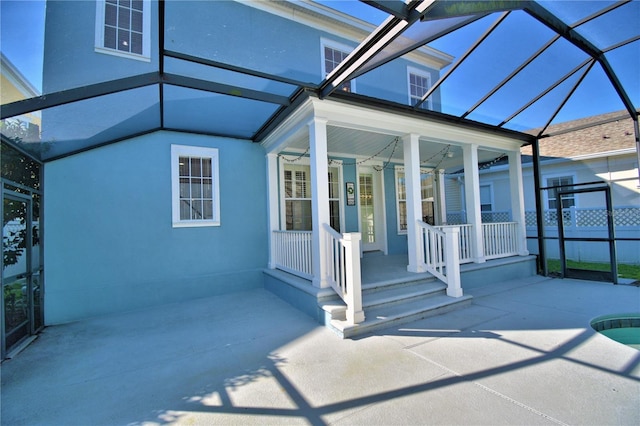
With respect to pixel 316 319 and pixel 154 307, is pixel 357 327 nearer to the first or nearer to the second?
pixel 316 319

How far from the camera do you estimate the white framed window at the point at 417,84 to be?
881 centimetres

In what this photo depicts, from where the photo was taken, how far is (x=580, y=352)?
3.00m

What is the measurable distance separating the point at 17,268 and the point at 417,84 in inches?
399

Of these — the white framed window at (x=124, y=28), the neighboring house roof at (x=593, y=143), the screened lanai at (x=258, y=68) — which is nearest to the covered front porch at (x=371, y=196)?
the screened lanai at (x=258, y=68)

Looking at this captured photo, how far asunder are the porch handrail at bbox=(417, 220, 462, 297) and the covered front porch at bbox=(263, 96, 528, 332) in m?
0.02

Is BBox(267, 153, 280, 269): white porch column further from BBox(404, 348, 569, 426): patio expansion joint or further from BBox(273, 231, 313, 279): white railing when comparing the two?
BBox(404, 348, 569, 426): patio expansion joint

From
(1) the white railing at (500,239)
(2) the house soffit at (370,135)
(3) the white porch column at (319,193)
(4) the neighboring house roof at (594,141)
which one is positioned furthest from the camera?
(4) the neighboring house roof at (594,141)

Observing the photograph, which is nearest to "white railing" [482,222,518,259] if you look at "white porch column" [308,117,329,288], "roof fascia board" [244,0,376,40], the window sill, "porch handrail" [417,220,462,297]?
"porch handrail" [417,220,462,297]

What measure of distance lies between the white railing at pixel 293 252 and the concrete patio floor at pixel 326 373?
884mm

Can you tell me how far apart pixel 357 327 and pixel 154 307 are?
384cm

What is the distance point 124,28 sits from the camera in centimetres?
564

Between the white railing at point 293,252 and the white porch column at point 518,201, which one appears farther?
the white porch column at point 518,201

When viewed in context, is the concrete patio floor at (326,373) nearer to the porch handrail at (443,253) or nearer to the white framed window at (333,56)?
the porch handrail at (443,253)

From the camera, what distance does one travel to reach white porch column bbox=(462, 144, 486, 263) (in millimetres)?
6176
